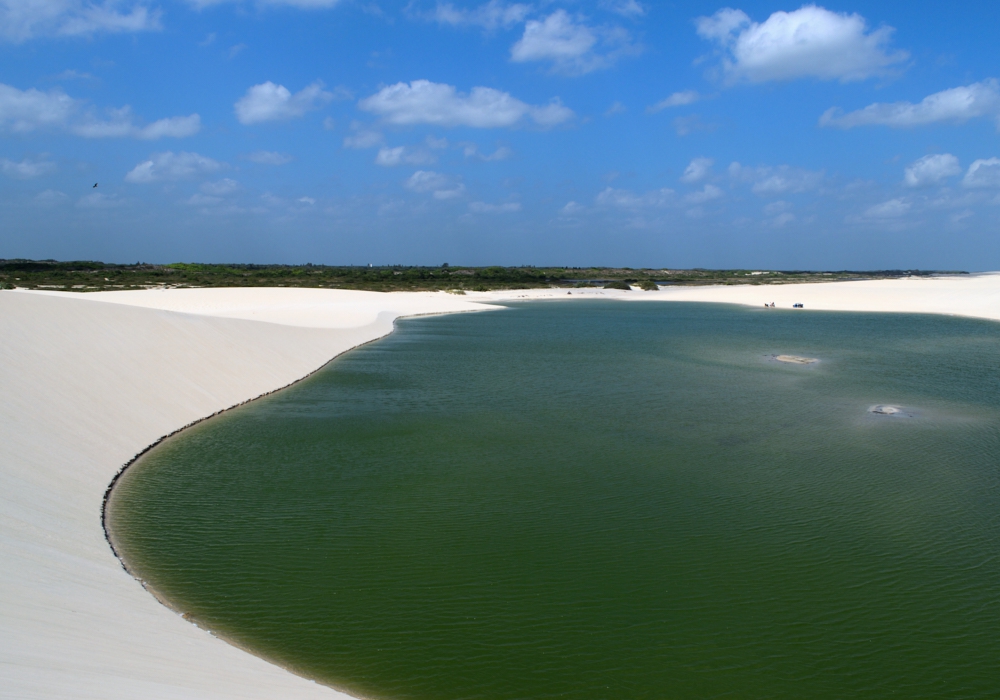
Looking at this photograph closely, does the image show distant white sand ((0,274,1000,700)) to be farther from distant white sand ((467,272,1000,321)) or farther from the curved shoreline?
distant white sand ((467,272,1000,321))

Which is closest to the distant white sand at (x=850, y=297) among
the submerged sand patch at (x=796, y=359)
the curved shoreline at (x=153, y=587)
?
the submerged sand patch at (x=796, y=359)

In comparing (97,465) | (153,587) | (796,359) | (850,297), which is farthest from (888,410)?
(850,297)

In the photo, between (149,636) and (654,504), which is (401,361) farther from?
(149,636)

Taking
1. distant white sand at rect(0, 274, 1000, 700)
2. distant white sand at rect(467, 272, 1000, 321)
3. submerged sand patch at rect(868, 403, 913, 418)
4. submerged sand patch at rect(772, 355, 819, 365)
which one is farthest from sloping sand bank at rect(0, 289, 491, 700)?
distant white sand at rect(467, 272, 1000, 321)

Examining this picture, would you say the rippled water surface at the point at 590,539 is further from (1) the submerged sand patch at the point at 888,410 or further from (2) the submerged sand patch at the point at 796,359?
(2) the submerged sand patch at the point at 796,359

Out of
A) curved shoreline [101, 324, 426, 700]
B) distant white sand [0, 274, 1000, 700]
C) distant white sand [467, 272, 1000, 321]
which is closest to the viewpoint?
distant white sand [0, 274, 1000, 700]

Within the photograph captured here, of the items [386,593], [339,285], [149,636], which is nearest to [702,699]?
[386,593]
